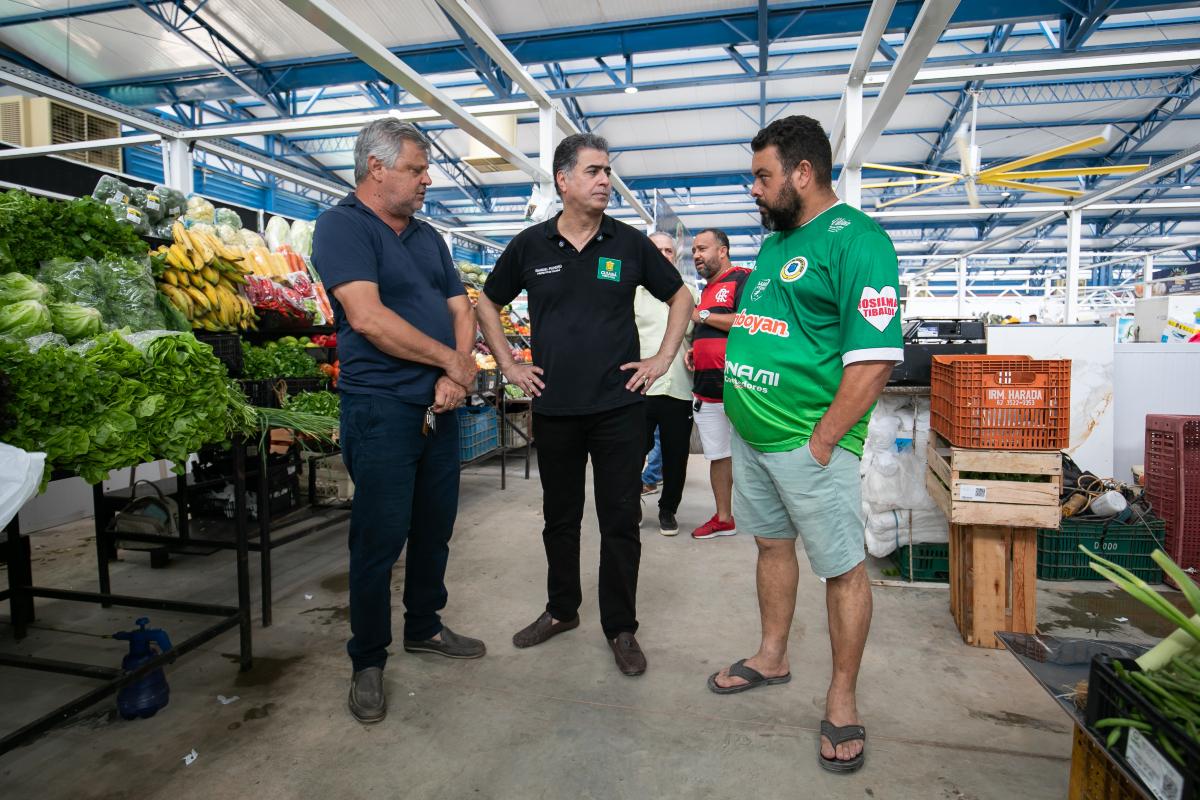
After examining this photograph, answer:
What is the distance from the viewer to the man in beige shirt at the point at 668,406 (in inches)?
168

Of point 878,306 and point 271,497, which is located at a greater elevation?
point 878,306

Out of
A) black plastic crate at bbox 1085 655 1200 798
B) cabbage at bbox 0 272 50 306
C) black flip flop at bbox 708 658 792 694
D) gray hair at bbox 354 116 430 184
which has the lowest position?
black flip flop at bbox 708 658 792 694

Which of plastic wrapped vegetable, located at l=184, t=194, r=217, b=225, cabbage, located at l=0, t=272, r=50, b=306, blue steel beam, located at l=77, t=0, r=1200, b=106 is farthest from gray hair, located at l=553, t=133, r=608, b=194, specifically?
blue steel beam, located at l=77, t=0, r=1200, b=106

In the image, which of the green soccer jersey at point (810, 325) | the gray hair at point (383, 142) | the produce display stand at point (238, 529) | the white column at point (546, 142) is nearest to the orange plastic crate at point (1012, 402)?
the green soccer jersey at point (810, 325)

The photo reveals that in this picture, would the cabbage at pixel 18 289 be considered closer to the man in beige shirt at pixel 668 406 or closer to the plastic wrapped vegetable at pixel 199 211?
the plastic wrapped vegetable at pixel 199 211

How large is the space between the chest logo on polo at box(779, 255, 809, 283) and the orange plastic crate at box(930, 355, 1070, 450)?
1202mm

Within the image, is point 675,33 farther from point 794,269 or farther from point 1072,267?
point 794,269

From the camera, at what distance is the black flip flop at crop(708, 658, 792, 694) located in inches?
91.4

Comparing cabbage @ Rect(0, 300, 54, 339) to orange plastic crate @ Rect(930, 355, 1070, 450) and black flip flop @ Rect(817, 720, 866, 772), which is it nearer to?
black flip flop @ Rect(817, 720, 866, 772)

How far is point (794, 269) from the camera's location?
77.4 inches

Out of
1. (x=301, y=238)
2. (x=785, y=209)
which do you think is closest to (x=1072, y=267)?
(x=785, y=209)

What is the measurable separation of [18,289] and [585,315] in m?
1.74

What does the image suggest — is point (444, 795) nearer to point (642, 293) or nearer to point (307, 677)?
point (307, 677)

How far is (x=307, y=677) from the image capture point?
8.04ft
